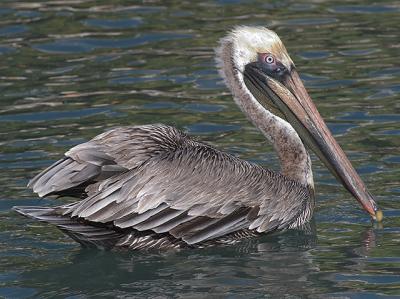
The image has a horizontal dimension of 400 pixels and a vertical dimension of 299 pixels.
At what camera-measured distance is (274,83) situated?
26.5ft

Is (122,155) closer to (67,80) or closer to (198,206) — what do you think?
(198,206)

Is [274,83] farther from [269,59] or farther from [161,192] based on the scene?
[161,192]

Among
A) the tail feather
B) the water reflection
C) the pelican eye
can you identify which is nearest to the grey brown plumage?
the tail feather

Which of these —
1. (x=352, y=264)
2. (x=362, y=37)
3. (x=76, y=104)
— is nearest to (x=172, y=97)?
(x=76, y=104)

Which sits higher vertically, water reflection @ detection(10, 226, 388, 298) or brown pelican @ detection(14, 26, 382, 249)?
brown pelican @ detection(14, 26, 382, 249)

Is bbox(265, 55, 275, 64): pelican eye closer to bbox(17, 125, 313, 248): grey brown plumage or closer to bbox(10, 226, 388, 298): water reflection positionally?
bbox(17, 125, 313, 248): grey brown plumage

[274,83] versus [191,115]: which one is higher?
[274,83]

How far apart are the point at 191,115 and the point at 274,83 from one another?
191 centimetres

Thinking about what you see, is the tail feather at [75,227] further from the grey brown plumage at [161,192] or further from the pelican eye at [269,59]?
the pelican eye at [269,59]

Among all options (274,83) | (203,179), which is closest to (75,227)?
(203,179)

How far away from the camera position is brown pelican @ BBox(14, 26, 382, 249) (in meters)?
7.00

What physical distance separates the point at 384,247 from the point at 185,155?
4.46 feet

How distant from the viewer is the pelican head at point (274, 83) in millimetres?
7895

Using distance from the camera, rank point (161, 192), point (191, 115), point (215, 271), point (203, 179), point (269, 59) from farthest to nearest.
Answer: point (191, 115) → point (269, 59) → point (203, 179) → point (161, 192) → point (215, 271)
